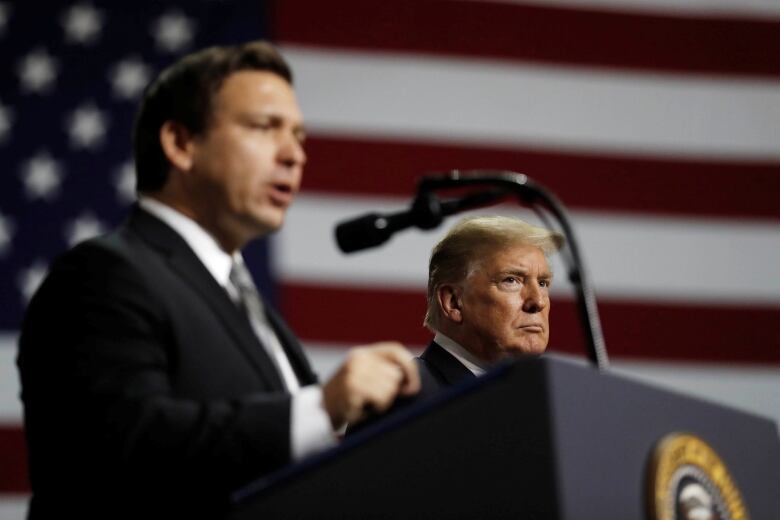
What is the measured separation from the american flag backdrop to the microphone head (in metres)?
2.67

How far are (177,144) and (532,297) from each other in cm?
125

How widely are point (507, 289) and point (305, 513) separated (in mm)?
1509

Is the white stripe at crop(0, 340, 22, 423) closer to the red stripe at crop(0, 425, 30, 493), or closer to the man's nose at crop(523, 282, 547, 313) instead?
the red stripe at crop(0, 425, 30, 493)

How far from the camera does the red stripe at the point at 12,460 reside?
421 cm

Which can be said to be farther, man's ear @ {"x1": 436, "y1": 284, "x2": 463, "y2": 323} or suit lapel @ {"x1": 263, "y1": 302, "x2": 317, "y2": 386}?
man's ear @ {"x1": 436, "y1": 284, "x2": 463, "y2": 323}

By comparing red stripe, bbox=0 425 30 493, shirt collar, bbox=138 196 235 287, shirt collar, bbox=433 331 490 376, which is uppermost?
shirt collar, bbox=138 196 235 287

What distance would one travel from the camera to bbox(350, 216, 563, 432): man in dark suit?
274 centimetres

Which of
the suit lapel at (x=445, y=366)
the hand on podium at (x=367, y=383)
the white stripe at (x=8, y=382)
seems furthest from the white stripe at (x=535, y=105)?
the hand on podium at (x=367, y=383)

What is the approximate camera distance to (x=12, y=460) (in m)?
4.22

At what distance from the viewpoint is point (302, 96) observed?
4.64 m

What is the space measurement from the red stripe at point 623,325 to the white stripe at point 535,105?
631 millimetres

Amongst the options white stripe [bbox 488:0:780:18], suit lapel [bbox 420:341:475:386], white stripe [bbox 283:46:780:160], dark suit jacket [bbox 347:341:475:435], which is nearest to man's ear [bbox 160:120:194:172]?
dark suit jacket [bbox 347:341:475:435]

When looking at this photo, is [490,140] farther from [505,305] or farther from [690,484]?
[690,484]

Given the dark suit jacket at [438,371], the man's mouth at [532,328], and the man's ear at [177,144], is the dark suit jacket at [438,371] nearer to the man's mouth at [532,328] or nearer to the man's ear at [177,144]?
the man's mouth at [532,328]
